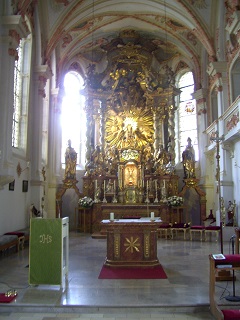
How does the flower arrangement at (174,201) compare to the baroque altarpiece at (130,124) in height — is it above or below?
below

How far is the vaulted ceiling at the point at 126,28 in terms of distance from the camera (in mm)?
14836

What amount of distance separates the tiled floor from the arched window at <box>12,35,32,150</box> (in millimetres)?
5978

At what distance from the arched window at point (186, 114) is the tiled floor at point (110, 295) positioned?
36.9ft

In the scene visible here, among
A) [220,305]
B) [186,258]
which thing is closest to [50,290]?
[220,305]

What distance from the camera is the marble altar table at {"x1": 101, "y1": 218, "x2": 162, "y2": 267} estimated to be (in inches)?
312

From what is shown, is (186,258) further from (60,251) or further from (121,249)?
(60,251)

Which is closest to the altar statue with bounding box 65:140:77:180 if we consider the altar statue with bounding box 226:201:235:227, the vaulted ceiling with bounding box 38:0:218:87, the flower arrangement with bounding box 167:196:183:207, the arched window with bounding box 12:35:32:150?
the arched window with bounding box 12:35:32:150

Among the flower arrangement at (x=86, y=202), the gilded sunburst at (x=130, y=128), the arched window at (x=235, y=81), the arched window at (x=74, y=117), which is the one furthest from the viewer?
the arched window at (x=74, y=117)

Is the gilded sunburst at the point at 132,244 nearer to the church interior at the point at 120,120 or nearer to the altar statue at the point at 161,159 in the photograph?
the church interior at the point at 120,120

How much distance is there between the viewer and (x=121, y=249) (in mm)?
8016

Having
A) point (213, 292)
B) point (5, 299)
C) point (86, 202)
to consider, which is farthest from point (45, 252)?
point (86, 202)

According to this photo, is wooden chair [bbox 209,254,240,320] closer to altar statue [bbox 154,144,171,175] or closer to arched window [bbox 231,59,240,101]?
arched window [bbox 231,59,240,101]

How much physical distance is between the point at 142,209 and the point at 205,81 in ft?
25.2

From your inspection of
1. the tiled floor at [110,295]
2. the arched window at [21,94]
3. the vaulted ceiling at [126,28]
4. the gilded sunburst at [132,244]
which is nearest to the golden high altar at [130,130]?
the vaulted ceiling at [126,28]
